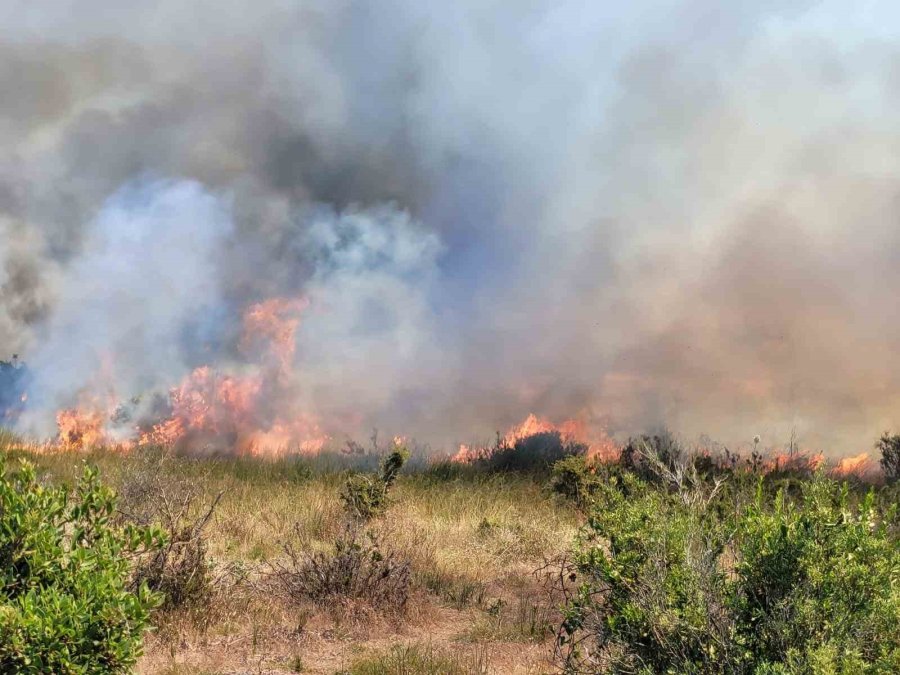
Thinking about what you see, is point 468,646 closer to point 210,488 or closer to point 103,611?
point 103,611

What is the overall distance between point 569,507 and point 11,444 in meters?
14.3

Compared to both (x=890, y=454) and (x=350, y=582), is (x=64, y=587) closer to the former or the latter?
(x=350, y=582)

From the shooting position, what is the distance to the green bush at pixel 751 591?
3.43 m

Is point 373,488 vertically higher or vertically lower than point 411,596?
higher

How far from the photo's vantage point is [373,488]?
11.2 m

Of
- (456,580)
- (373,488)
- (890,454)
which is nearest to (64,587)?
(456,580)

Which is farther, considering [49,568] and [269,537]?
[269,537]

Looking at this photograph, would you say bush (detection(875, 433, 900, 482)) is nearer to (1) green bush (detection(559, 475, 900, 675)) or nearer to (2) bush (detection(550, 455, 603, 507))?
(2) bush (detection(550, 455, 603, 507))

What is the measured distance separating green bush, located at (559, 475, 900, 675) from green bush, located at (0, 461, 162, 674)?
94.7 inches

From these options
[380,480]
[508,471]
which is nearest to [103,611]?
[380,480]

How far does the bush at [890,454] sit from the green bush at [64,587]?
60.8ft

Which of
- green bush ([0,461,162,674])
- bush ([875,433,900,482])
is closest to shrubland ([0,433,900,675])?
green bush ([0,461,162,674])

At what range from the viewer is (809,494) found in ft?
12.7

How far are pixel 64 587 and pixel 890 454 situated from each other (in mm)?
19294
